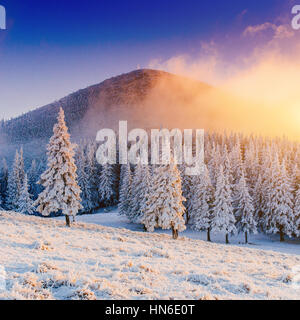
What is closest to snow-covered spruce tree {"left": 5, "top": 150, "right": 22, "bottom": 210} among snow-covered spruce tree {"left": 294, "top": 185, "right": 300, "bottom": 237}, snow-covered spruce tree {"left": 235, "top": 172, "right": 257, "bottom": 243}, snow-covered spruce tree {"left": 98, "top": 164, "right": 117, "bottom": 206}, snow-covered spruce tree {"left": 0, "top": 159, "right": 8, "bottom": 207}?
snow-covered spruce tree {"left": 0, "top": 159, "right": 8, "bottom": 207}

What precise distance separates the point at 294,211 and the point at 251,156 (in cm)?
3105

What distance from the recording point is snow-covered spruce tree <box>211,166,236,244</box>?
42.9 m

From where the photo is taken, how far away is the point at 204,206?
45.7m

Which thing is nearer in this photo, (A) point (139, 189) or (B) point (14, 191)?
(A) point (139, 189)

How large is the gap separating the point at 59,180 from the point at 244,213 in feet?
120

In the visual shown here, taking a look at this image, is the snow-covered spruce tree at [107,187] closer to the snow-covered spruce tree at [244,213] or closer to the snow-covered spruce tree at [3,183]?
the snow-covered spruce tree at [3,183]

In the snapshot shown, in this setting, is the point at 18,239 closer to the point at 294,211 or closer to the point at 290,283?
the point at 290,283

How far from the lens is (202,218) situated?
1777 inches

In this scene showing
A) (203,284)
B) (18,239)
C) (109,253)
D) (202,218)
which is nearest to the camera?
(203,284)

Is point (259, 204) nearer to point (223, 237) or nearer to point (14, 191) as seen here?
point (223, 237)

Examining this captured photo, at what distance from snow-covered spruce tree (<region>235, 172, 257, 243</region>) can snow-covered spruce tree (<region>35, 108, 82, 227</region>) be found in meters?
33.6

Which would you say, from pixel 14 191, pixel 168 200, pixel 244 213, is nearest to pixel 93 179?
pixel 14 191

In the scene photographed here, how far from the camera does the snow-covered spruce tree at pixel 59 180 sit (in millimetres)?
26959

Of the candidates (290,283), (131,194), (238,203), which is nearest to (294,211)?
(238,203)
